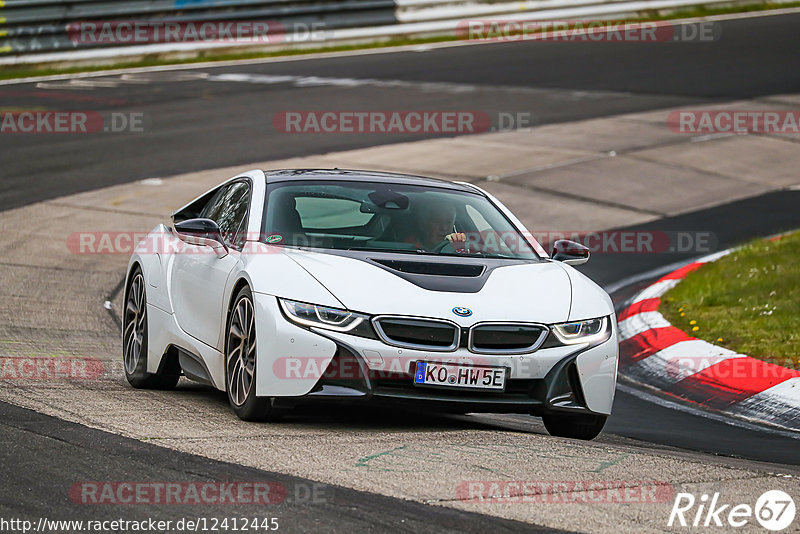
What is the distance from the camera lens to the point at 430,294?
680 centimetres

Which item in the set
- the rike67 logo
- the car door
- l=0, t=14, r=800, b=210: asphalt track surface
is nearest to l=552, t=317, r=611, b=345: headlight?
the rike67 logo

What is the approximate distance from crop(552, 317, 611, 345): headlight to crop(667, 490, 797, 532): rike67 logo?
154cm

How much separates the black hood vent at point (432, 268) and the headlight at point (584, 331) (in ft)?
1.83

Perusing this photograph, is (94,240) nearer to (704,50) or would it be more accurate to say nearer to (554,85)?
(554,85)

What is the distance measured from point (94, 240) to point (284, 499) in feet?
30.8

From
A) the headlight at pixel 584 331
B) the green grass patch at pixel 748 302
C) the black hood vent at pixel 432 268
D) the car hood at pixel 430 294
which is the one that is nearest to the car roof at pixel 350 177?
the car hood at pixel 430 294

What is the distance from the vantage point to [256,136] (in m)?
20.0

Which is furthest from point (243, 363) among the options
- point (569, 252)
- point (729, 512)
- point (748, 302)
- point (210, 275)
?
point (748, 302)

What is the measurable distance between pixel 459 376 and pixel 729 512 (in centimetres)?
176

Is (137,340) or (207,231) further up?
(207,231)

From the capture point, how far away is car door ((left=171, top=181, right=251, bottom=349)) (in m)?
7.45

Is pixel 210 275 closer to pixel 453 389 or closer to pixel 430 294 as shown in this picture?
pixel 430 294

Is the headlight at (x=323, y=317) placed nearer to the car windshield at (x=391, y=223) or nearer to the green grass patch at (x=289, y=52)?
the car windshield at (x=391, y=223)

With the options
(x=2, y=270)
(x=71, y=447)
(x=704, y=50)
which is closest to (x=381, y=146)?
(x=2, y=270)
